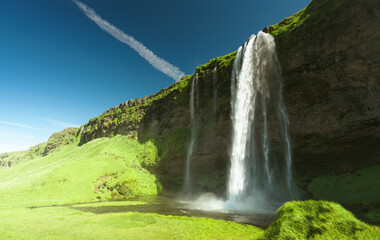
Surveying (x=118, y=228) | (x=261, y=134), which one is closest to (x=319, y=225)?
(x=118, y=228)

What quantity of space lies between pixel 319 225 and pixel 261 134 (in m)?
26.8

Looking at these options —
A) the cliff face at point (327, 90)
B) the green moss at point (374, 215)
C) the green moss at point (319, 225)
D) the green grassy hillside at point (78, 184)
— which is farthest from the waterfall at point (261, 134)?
the green moss at point (319, 225)

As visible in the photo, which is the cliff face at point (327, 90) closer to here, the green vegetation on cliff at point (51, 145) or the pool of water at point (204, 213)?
the pool of water at point (204, 213)

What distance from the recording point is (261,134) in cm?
3241

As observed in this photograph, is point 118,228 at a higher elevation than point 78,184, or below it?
below

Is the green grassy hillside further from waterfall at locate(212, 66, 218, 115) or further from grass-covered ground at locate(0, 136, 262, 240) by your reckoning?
waterfall at locate(212, 66, 218, 115)

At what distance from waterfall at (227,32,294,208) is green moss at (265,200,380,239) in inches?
915

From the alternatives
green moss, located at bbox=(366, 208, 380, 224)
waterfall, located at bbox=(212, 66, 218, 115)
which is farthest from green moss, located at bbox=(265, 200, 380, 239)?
waterfall, located at bbox=(212, 66, 218, 115)

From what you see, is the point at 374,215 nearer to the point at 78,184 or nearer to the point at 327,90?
the point at 327,90

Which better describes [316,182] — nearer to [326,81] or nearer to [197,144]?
[326,81]

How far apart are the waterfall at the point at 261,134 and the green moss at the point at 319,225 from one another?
76.3ft

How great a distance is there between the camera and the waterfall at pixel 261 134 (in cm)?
3027

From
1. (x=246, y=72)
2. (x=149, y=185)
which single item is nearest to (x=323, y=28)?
(x=246, y=72)

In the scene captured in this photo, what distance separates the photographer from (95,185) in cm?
3369
